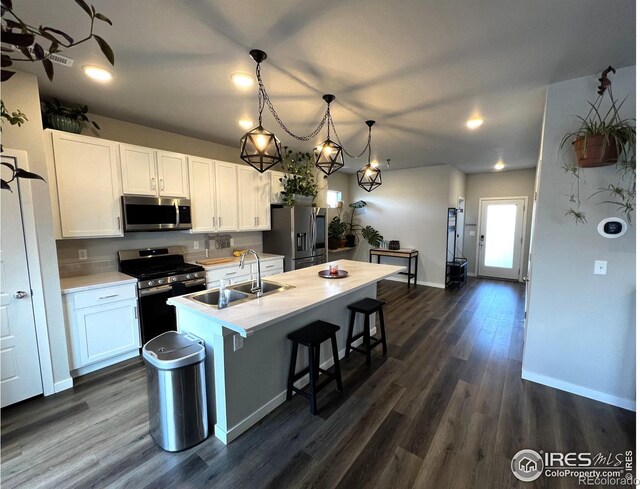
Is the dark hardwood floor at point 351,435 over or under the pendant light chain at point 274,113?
under

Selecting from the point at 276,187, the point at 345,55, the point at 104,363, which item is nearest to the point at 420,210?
the point at 276,187

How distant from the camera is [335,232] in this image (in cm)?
678

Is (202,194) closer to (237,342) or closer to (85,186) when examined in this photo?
(85,186)

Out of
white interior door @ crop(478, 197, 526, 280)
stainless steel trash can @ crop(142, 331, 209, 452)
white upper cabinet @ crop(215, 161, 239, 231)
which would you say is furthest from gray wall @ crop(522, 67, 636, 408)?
white interior door @ crop(478, 197, 526, 280)

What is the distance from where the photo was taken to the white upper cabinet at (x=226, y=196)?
406 centimetres

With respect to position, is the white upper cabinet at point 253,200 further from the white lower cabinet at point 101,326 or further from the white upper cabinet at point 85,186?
the white lower cabinet at point 101,326

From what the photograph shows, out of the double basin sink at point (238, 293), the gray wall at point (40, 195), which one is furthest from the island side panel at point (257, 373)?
the gray wall at point (40, 195)

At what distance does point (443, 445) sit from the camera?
2025 millimetres

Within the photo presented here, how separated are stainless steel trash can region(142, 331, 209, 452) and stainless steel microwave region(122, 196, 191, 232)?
1743 millimetres

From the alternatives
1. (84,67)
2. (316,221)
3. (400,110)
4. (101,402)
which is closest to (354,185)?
(316,221)

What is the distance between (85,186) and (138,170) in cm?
54

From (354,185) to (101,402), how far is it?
6379 mm
